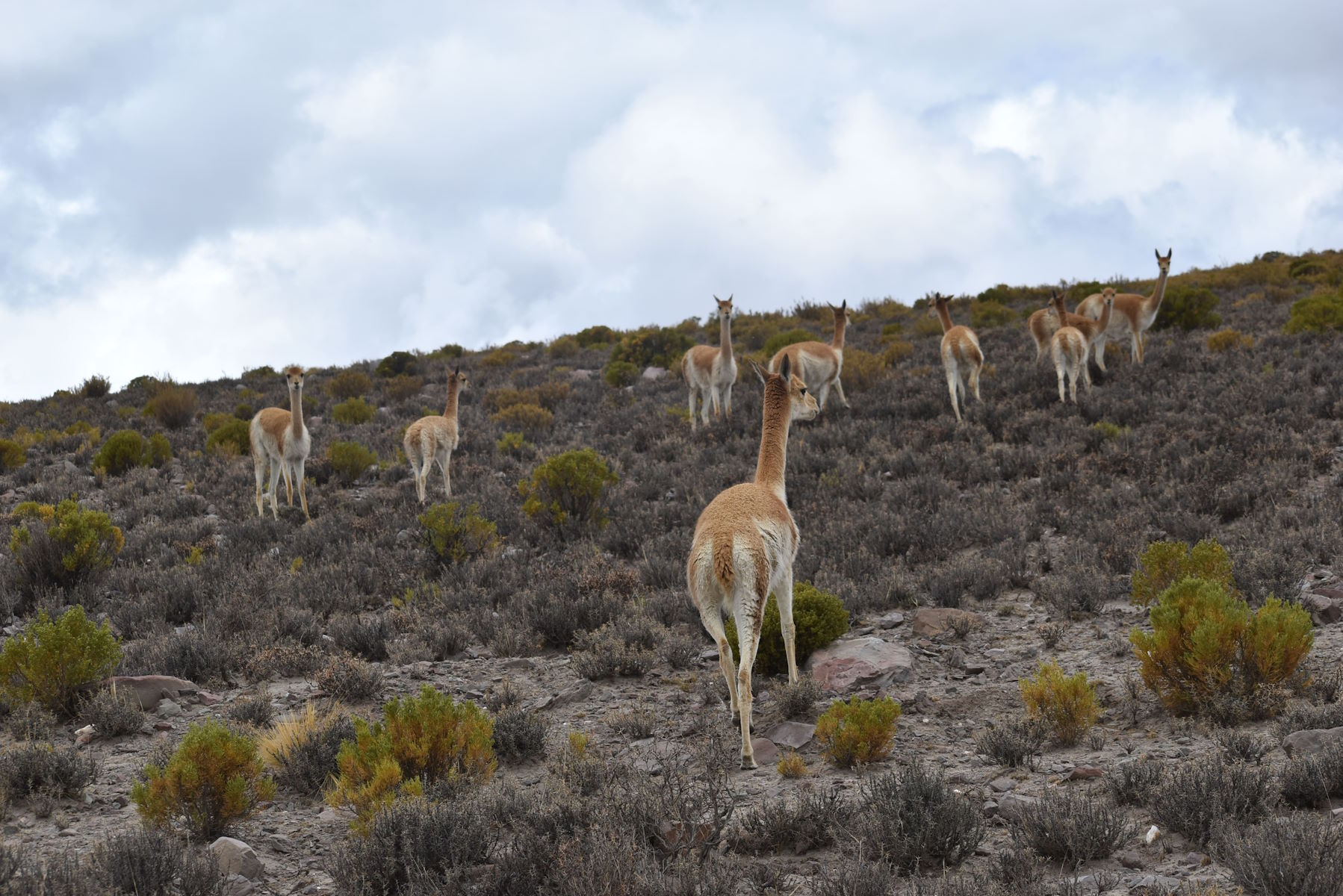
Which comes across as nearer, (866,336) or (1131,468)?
(1131,468)

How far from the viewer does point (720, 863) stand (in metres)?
3.59

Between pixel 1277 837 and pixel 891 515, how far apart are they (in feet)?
21.1

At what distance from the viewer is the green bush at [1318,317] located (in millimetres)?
16609

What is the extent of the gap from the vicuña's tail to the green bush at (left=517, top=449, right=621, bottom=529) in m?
6.08

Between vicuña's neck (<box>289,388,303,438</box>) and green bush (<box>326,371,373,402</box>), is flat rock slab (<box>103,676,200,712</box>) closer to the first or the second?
vicuña's neck (<box>289,388,303,438</box>)

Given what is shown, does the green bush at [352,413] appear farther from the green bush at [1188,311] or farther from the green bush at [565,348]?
the green bush at [1188,311]

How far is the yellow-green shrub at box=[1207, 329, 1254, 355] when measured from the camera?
16.4 metres

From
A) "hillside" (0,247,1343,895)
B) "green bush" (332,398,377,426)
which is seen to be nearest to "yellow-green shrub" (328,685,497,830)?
"hillside" (0,247,1343,895)

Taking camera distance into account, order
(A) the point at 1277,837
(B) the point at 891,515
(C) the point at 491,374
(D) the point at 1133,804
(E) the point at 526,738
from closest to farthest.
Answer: (A) the point at 1277,837
(D) the point at 1133,804
(E) the point at 526,738
(B) the point at 891,515
(C) the point at 491,374

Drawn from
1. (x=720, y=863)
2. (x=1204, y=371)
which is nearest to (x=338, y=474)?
(x=720, y=863)

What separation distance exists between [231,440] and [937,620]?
14.8 m

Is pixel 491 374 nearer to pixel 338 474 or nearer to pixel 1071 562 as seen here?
pixel 338 474

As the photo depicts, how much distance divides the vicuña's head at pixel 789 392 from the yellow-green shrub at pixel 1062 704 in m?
2.42

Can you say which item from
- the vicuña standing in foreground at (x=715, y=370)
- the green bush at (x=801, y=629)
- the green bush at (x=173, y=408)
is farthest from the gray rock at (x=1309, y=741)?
the green bush at (x=173, y=408)
